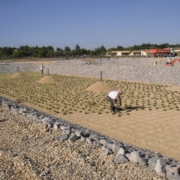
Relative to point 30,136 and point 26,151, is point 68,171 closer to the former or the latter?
point 26,151

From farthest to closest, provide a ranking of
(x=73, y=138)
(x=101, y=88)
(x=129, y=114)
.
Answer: (x=101, y=88) < (x=129, y=114) < (x=73, y=138)

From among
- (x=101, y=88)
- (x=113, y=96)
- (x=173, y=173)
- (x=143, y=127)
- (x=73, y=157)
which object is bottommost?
(x=143, y=127)

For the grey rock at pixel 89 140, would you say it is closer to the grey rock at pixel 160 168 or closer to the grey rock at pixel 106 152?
the grey rock at pixel 106 152

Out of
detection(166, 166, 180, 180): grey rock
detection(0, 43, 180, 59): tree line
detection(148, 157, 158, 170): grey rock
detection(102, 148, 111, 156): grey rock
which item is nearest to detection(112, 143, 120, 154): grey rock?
detection(102, 148, 111, 156): grey rock

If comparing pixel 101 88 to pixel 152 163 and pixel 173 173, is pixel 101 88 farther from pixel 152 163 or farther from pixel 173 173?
pixel 173 173

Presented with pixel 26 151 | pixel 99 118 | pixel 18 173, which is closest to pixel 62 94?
pixel 99 118

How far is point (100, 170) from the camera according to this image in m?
5.24

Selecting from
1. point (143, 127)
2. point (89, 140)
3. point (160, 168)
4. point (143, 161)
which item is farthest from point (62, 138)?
point (143, 127)

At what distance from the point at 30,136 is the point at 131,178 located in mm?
3566

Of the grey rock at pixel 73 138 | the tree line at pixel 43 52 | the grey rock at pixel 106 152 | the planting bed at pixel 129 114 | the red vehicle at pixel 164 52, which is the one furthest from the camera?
the tree line at pixel 43 52

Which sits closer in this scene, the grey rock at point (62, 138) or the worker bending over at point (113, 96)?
the grey rock at point (62, 138)

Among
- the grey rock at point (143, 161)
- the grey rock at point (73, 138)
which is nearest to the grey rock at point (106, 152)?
the grey rock at point (143, 161)

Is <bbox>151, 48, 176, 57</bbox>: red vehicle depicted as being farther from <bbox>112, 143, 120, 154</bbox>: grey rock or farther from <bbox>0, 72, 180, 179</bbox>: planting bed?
<bbox>112, 143, 120, 154</bbox>: grey rock

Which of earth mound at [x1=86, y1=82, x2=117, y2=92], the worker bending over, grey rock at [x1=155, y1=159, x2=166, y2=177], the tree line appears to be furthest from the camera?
the tree line
